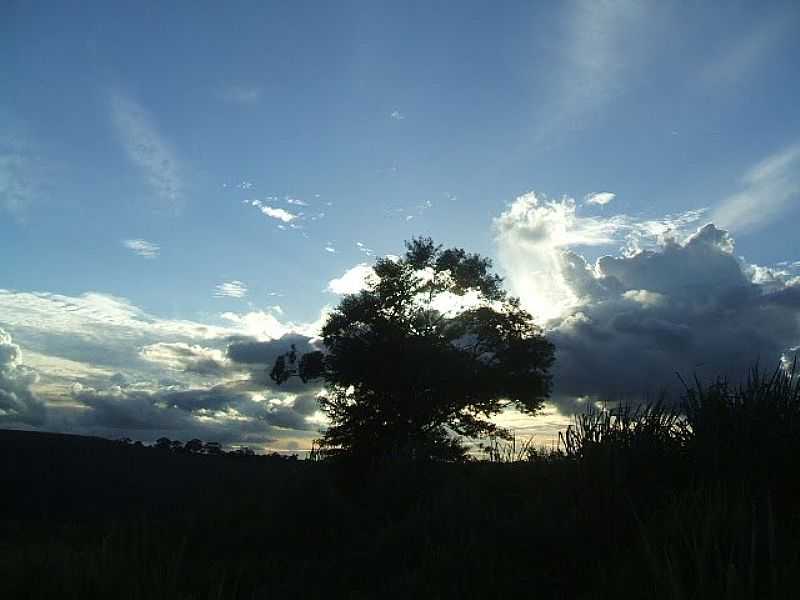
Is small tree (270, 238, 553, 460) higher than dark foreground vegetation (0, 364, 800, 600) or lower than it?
higher

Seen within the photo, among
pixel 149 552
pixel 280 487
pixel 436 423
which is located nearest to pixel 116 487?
pixel 436 423

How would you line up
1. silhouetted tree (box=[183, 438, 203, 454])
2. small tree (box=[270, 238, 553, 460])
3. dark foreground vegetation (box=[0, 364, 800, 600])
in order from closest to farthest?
dark foreground vegetation (box=[0, 364, 800, 600]), small tree (box=[270, 238, 553, 460]), silhouetted tree (box=[183, 438, 203, 454])

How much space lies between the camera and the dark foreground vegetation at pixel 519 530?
5.92 metres

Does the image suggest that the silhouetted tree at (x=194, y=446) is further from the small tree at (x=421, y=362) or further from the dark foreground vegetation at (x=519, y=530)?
the dark foreground vegetation at (x=519, y=530)

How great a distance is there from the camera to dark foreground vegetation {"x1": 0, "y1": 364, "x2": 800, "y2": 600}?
5.92 meters

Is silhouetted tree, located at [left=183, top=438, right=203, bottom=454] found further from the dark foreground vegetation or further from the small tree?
the dark foreground vegetation

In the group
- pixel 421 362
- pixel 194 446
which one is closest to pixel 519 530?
pixel 421 362

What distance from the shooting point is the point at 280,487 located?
46.1ft

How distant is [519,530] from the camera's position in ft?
27.2

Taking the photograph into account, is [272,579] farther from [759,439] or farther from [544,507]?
[759,439]

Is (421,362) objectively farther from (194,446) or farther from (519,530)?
(194,446)

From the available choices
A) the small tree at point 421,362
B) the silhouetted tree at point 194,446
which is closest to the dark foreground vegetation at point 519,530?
the small tree at point 421,362

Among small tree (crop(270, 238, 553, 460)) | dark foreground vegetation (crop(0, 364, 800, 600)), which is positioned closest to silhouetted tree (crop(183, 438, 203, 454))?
small tree (crop(270, 238, 553, 460))

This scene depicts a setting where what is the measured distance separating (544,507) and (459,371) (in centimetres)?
2079
